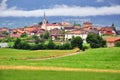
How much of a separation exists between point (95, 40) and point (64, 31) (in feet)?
3.71

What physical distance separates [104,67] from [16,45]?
3.19m

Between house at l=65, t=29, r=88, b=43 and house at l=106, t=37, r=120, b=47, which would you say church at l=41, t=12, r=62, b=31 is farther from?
house at l=106, t=37, r=120, b=47

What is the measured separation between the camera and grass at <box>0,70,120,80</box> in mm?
7438

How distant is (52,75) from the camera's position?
7844 millimetres

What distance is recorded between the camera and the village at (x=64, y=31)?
34.2 feet

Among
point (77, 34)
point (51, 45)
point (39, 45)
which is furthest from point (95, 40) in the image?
point (39, 45)

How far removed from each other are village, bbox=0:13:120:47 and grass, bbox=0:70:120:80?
2.34m

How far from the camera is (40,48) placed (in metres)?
10.4

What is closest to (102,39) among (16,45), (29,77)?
(16,45)

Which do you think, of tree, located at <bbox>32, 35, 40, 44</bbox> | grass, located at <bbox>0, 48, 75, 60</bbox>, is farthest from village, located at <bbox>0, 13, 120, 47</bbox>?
grass, located at <bbox>0, 48, 75, 60</bbox>

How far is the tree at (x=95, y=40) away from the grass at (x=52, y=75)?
6.84ft

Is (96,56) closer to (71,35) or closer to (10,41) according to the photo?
(71,35)

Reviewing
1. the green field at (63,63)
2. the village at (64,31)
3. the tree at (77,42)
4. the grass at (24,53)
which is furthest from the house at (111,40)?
the grass at (24,53)

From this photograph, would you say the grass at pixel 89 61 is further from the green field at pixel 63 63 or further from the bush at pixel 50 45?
the bush at pixel 50 45
